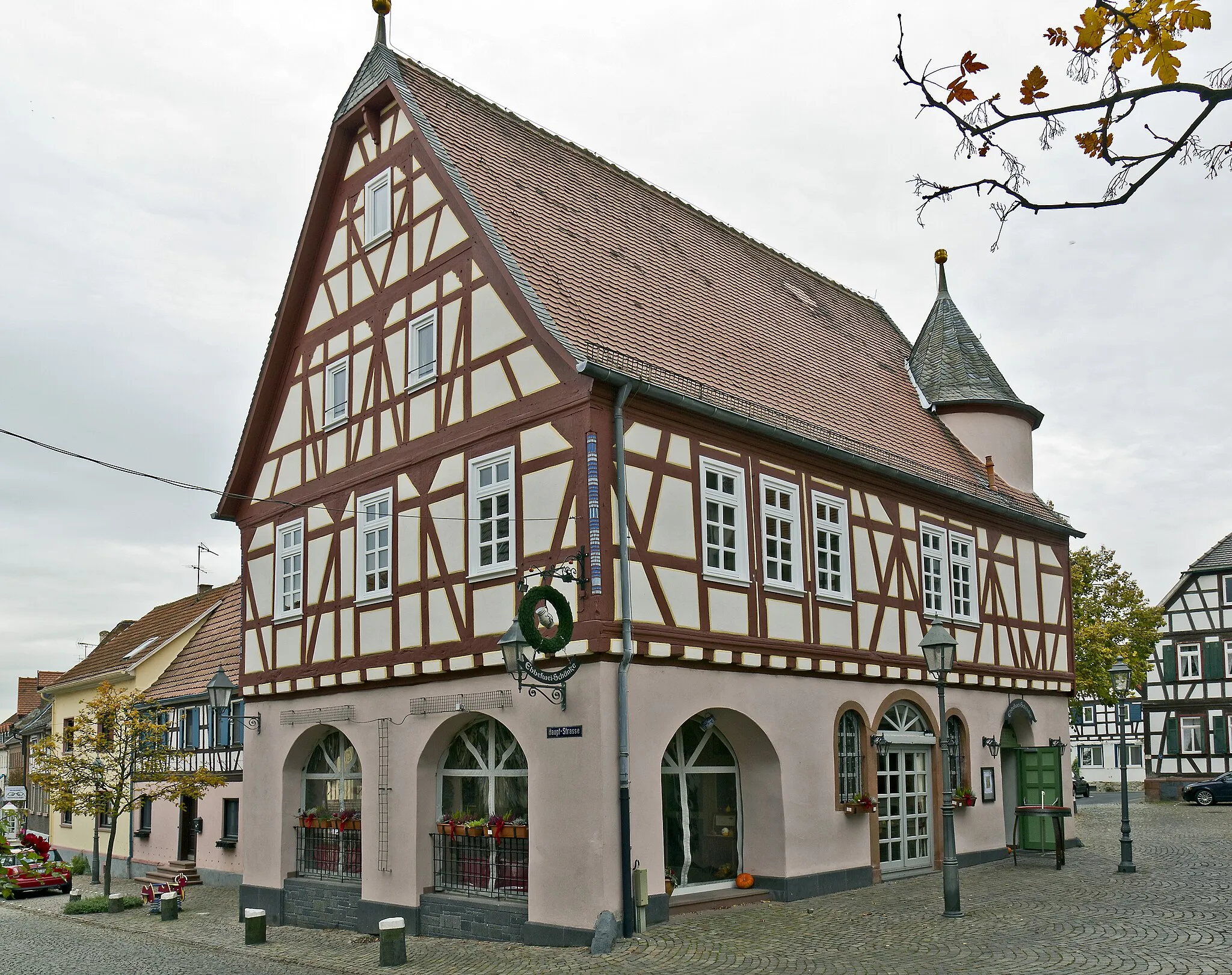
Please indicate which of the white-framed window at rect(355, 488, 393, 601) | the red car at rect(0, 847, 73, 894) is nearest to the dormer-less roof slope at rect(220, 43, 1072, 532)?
the white-framed window at rect(355, 488, 393, 601)

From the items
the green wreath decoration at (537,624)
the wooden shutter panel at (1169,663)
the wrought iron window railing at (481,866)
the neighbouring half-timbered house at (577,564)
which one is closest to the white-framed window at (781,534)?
the neighbouring half-timbered house at (577,564)

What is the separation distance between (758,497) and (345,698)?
6.70 m

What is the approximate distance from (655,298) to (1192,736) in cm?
3855

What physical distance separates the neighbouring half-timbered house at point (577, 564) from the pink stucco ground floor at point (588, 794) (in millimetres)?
51

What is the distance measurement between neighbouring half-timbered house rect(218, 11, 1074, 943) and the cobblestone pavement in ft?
2.23

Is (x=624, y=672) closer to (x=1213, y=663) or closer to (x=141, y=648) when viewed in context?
(x=141, y=648)

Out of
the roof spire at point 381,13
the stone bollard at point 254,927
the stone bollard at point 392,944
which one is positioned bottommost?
the stone bollard at point 254,927

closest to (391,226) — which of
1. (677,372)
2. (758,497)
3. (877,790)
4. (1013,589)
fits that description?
(677,372)

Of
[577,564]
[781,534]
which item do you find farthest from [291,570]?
[781,534]

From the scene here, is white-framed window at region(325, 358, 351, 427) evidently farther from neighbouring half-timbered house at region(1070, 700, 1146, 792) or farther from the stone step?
neighbouring half-timbered house at region(1070, 700, 1146, 792)

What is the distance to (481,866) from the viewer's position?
15.8 m

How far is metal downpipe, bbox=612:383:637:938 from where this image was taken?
538 inches

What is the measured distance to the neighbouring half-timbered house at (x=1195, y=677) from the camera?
4734 cm

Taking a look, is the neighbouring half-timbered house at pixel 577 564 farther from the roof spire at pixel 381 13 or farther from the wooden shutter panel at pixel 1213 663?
the wooden shutter panel at pixel 1213 663
